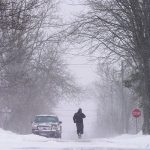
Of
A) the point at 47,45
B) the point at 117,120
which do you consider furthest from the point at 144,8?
the point at 117,120

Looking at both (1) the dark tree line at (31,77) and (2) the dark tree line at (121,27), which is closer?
(2) the dark tree line at (121,27)

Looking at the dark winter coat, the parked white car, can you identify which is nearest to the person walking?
the dark winter coat

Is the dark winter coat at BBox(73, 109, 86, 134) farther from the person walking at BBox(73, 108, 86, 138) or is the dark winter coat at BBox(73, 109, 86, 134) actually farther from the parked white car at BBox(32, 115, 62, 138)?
the parked white car at BBox(32, 115, 62, 138)

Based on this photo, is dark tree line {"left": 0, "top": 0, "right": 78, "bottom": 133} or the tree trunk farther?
dark tree line {"left": 0, "top": 0, "right": 78, "bottom": 133}

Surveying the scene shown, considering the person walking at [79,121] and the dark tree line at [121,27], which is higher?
the dark tree line at [121,27]

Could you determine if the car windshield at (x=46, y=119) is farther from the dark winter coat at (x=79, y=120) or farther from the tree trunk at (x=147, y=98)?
the tree trunk at (x=147, y=98)

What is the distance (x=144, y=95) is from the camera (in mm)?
39531

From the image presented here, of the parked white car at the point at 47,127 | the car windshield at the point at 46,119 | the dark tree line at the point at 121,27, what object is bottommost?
the parked white car at the point at 47,127

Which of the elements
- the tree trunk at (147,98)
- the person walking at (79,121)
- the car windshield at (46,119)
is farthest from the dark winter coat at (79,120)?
the tree trunk at (147,98)

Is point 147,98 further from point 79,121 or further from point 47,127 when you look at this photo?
point 47,127

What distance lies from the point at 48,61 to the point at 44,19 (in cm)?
867

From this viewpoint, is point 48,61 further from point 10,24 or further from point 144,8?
point 10,24

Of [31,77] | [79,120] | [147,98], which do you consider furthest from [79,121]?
[31,77]

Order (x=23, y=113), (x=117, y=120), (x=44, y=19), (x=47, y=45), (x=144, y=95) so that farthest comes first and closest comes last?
(x=117, y=120) < (x=23, y=113) < (x=47, y=45) < (x=44, y=19) < (x=144, y=95)
